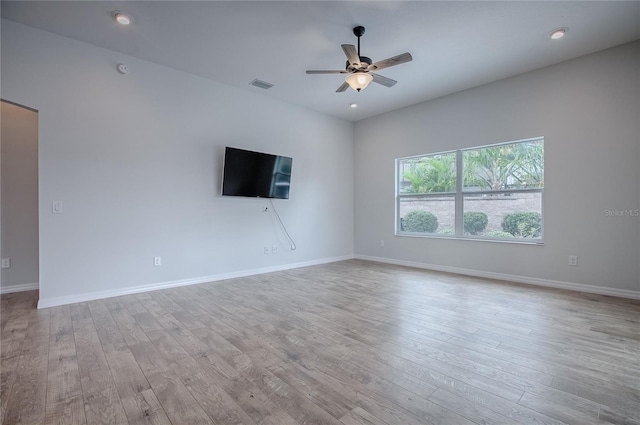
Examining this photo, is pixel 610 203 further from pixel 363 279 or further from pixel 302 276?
pixel 302 276

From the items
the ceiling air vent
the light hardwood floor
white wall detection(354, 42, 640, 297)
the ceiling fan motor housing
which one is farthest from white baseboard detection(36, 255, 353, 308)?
the ceiling fan motor housing

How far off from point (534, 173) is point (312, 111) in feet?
13.0

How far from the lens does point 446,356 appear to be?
2.13 m

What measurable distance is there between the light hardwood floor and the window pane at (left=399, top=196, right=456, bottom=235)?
5.94 feet

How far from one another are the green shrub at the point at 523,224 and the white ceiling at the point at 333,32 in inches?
83.4

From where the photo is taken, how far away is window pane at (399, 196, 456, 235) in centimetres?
517

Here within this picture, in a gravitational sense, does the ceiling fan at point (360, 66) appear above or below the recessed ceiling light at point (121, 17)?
below

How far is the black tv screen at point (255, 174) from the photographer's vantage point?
4.50 meters

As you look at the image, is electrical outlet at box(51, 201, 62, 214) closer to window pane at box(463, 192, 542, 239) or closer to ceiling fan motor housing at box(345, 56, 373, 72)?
ceiling fan motor housing at box(345, 56, 373, 72)

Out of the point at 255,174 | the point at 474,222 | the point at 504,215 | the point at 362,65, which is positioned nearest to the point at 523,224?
the point at 504,215

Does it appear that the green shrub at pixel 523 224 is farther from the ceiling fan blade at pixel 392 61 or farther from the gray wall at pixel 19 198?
the gray wall at pixel 19 198

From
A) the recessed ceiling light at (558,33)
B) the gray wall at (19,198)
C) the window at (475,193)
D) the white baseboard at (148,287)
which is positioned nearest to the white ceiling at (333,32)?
the recessed ceiling light at (558,33)

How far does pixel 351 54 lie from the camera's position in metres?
2.87

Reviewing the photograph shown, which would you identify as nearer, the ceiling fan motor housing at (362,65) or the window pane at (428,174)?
the ceiling fan motor housing at (362,65)
